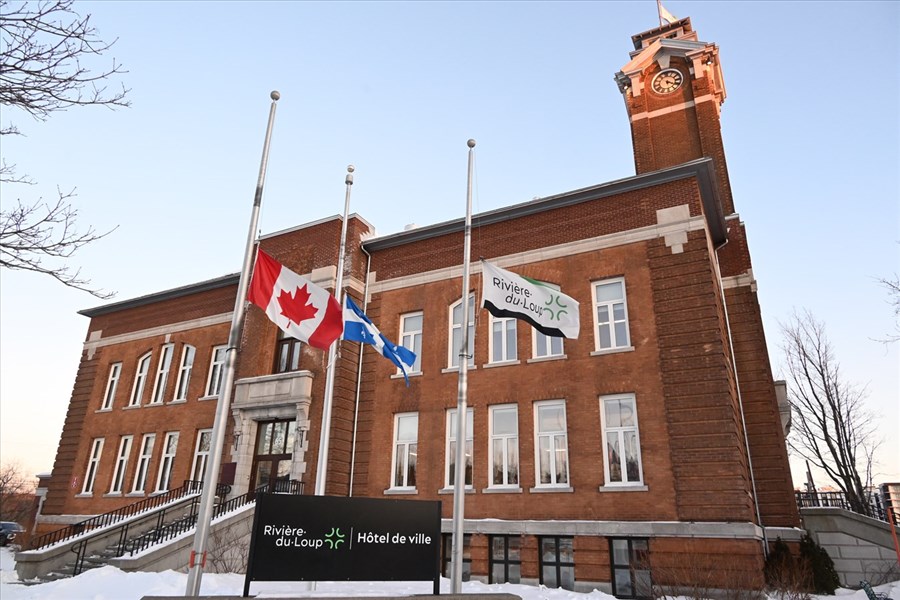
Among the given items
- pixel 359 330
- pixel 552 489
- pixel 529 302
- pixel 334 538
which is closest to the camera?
pixel 334 538

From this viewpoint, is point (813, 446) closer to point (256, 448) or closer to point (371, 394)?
point (371, 394)

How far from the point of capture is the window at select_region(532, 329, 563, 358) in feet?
67.4

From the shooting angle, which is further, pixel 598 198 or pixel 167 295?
pixel 167 295

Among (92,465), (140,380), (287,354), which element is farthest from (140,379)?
(287,354)

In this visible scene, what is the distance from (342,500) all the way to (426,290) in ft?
46.6

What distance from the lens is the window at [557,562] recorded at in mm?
17672

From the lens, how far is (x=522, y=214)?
73.6 ft

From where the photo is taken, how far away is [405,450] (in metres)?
22.0

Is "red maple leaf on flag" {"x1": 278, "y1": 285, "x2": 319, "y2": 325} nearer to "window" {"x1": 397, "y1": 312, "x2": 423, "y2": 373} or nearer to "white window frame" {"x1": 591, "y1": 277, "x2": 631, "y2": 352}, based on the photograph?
"window" {"x1": 397, "y1": 312, "x2": 423, "y2": 373}

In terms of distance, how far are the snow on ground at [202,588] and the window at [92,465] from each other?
39.4 feet

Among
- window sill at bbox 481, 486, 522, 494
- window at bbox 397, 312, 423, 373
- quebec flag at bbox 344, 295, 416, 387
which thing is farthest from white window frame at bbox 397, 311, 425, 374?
quebec flag at bbox 344, 295, 416, 387

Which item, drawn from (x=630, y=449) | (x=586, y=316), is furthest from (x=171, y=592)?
(x=586, y=316)

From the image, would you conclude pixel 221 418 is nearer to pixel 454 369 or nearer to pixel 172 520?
pixel 454 369

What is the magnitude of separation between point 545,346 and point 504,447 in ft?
12.1
